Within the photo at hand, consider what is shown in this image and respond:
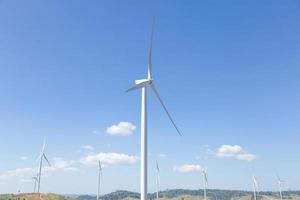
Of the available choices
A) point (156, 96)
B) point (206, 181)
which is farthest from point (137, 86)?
point (206, 181)

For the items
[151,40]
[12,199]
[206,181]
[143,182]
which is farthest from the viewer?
[206,181]

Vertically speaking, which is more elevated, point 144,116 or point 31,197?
point 144,116

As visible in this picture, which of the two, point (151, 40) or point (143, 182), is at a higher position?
point (151, 40)

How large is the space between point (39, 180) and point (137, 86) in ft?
346

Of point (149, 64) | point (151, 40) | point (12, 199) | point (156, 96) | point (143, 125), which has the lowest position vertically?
point (12, 199)

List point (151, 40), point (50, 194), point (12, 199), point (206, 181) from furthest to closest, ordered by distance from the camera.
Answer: point (206, 181), point (50, 194), point (12, 199), point (151, 40)

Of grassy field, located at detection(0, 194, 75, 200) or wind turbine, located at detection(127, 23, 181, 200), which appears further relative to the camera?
grassy field, located at detection(0, 194, 75, 200)

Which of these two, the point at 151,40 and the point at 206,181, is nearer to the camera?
the point at 151,40

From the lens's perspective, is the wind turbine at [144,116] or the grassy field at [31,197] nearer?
the wind turbine at [144,116]

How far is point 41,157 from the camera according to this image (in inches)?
5969

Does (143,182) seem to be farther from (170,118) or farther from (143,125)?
(170,118)

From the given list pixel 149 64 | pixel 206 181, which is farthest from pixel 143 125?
pixel 206 181

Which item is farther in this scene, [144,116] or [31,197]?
[31,197]

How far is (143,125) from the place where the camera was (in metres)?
56.0
